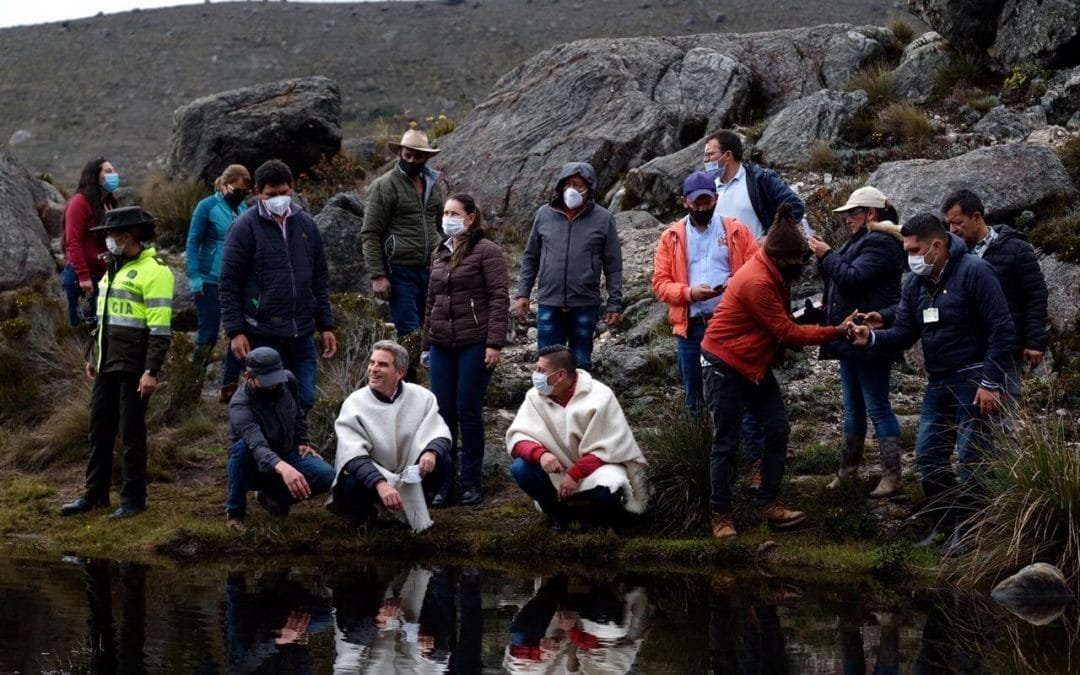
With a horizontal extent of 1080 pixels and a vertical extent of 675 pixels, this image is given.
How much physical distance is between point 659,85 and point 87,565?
486 inches

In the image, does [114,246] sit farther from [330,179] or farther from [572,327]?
[330,179]

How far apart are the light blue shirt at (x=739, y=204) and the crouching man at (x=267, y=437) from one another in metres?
3.24

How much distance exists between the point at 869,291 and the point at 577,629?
3380mm

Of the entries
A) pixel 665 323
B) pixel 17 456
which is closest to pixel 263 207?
pixel 17 456

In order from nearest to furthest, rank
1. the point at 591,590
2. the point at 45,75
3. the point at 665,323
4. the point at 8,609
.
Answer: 1. the point at 8,609
2. the point at 591,590
3. the point at 665,323
4. the point at 45,75

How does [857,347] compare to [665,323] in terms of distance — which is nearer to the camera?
[857,347]

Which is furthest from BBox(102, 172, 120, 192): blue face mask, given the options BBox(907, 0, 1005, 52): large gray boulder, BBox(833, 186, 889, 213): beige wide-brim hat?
BBox(907, 0, 1005, 52): large gray boulder

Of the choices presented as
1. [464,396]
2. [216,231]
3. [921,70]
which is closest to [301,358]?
[464,396]

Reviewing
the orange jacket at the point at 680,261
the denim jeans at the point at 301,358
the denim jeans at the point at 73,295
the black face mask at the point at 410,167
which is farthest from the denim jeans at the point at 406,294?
the denim jeans at the point at 73,295

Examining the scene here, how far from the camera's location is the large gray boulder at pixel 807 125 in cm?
1686

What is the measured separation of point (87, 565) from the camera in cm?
869

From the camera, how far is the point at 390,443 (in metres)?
9.23

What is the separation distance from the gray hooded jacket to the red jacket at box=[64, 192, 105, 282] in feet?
13.5

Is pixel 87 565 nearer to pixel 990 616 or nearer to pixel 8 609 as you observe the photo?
pixel 8 609
